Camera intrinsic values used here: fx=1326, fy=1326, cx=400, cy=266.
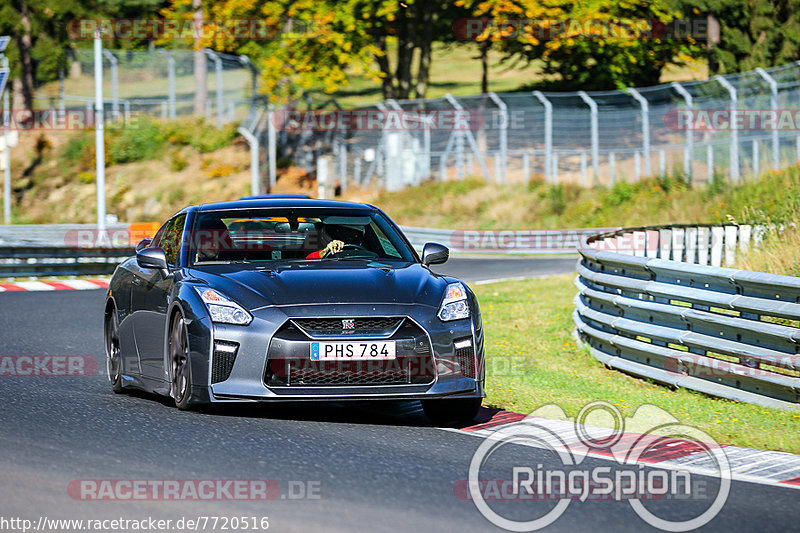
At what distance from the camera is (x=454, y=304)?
27.7 ft

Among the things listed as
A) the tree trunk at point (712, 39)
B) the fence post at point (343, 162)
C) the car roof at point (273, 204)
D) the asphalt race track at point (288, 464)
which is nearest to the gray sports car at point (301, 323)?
the car roof at point (273, 204)

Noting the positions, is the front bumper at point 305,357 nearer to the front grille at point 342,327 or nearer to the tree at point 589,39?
the front grille at point 342,327

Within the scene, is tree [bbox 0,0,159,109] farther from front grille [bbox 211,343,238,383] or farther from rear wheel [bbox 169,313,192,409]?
front grille [bbox 211,343,238,383]

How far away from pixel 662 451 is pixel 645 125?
3013cm

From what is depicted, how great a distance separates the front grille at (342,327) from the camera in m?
7.99

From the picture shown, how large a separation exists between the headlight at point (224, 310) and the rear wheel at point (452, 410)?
1365mm

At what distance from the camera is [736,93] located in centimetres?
3331

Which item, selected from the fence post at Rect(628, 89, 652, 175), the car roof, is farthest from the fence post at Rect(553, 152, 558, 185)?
the car roof

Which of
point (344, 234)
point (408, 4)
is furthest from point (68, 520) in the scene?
point (408, 4)

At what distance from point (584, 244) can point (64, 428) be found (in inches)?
292

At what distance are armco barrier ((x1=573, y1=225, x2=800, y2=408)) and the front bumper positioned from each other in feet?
7.85

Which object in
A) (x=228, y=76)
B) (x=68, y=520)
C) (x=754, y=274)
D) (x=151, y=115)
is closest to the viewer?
(x=68, y=520)

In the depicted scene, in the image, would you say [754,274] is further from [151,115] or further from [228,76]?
[151,115]

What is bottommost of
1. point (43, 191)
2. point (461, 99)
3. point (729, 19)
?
point (43, 191)
